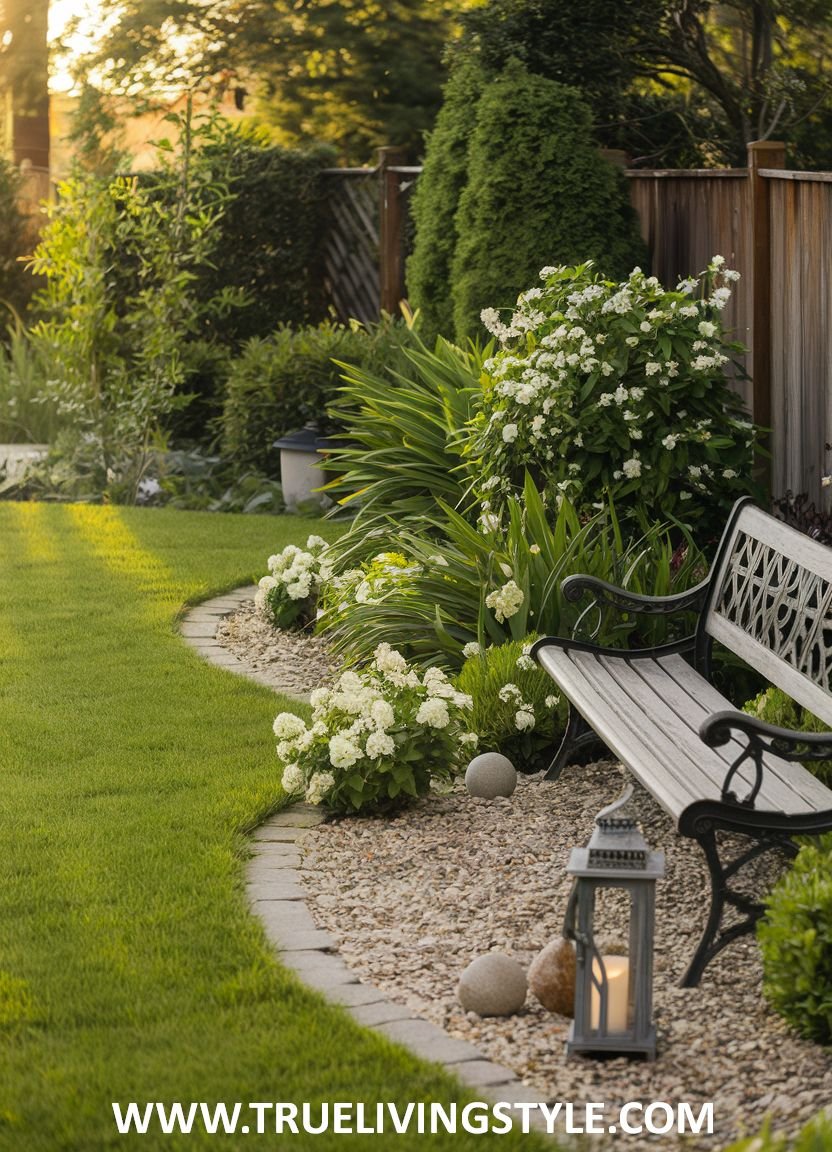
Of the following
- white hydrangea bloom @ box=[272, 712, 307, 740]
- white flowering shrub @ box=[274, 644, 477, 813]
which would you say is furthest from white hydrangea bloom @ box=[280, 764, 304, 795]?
white hydrangea bloom @ box=[272, 712, 307, 740]

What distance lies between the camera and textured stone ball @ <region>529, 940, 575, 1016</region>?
3.54 m

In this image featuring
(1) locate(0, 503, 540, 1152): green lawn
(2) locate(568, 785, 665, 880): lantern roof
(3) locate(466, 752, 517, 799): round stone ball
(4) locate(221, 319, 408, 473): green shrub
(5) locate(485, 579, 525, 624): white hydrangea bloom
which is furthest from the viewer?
(4) locate(221, 319, 408, 473): green shrub

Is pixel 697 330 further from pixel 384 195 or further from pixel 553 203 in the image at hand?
pixel 384 195

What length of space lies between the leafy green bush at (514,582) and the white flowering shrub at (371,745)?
0.63 metres

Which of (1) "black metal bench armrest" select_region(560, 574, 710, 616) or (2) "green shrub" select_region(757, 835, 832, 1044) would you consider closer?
(2) "green shrub" select_region(757, 835, 832, 1044)

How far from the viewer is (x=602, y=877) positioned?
11.1 ft

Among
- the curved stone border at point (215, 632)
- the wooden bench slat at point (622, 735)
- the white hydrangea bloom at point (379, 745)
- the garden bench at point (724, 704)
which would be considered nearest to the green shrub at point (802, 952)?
the garden bench at point (724, 704)

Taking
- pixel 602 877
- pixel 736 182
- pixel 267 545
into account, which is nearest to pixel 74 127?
pixel 267 545

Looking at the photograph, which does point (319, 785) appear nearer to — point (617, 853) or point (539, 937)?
point (539, 937)

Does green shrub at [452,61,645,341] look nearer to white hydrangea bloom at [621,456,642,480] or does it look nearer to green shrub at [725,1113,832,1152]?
white hydrangea bloom at [621,456,642,480]

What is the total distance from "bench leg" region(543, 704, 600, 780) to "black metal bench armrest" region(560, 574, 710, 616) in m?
0.37

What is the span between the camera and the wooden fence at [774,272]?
6750mm

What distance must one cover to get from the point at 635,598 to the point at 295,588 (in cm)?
239

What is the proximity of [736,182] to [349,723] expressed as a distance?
156 inches
